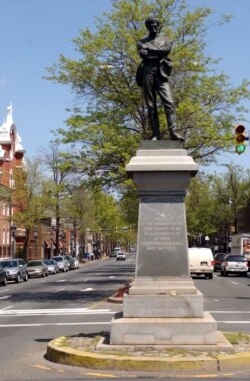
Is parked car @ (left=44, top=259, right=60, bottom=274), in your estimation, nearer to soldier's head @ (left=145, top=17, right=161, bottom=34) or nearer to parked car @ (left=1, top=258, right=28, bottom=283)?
parked car @ (left=1, top=258, right=28, bottom=283)

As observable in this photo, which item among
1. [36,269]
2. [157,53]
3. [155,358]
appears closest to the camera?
[155,358]

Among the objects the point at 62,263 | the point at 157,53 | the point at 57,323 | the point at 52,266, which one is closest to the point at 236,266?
the point at 52,266

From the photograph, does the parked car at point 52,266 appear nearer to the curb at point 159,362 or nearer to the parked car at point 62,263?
the parked car at point 62,263

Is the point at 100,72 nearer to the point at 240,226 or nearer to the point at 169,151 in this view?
the point at 169,151

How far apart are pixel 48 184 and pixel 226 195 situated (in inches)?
1041

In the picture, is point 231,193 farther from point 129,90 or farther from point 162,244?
point 162,244

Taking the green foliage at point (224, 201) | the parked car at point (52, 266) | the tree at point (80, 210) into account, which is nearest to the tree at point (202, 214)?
the green foliage at point (224, 201)

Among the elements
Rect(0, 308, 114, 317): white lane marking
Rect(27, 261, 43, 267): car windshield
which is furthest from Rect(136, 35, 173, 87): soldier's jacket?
Rect(27, 261, 43, 267): car windshield

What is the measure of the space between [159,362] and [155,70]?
210 inches

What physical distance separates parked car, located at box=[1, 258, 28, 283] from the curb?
98.3ft

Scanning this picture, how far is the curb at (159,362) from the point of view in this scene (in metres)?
8.74

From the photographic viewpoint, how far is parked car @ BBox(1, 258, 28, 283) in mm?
39062

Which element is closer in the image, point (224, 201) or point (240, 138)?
point (240, 138)

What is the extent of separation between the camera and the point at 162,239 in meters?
10.6
